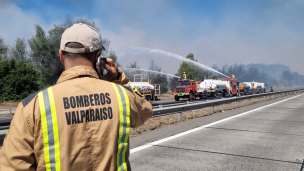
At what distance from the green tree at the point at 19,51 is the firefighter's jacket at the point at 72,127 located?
64608mm

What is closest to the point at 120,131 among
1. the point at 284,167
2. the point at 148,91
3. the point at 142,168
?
the point at 142,168

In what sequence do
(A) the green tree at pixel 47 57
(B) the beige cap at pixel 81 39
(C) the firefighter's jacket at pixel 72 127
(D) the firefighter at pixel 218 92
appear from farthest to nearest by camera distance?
(A) the green tree at pixel 47 57
(D) the firefighter at pixel 218 92
(B) the beige cap at pixel 81 39
(C) the firefighter's jacket at pixel 72 127

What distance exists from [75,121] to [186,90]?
3369 cm

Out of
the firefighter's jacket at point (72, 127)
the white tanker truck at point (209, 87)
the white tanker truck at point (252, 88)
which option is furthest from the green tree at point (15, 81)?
the white tanker truck at point (252, 88)

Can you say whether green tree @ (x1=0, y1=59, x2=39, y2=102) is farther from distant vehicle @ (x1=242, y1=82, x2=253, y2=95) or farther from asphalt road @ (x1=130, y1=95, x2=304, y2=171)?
distant vehicle @ (x1=242, y1=82, x2=253, y2=95)

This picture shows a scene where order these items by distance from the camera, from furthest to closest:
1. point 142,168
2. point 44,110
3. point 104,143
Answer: point 142,168, point 104,143, point 44,110

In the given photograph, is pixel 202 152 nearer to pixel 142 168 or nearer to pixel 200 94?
pixel 142 168

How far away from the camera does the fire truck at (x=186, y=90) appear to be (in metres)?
34.7

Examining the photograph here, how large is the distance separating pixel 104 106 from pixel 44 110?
355mm

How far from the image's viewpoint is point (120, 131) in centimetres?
182

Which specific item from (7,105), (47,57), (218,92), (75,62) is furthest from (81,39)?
(47,57)

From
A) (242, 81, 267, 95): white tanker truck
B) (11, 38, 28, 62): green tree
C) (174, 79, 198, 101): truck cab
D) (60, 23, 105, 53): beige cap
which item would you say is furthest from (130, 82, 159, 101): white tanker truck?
(11, 38, 28, 62): green tree

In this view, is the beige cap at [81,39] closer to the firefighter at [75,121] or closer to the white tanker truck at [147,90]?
the firefighter at [75,121]

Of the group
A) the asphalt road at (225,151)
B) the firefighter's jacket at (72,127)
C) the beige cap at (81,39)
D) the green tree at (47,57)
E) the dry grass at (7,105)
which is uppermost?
the green tree at (47,57)
